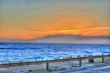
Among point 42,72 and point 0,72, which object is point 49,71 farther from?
point 0,72

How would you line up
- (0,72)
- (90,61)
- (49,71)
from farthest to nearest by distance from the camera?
(90,61), (49,71), (0,72)

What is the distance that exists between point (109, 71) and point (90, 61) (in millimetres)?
10158

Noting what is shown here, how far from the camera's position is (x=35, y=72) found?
22172 millimetres

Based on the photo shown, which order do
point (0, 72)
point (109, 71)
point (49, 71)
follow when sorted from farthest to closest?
1. point (49, 71)
2. point (109, 71)
3. point (0, 72)

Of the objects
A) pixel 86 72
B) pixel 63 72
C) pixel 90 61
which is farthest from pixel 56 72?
pixel 90 61

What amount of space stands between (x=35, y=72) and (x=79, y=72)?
11.6 feet

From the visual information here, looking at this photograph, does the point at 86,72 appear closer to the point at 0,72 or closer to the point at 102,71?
the point at 102,71

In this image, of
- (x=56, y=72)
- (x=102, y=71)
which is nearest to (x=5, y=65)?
A: (x=56, y=72)

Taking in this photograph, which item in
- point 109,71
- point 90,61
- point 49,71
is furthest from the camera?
point 90,61

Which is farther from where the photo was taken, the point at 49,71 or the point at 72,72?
the point at 49,71

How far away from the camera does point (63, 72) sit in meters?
21.0

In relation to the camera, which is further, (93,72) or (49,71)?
(49,71)

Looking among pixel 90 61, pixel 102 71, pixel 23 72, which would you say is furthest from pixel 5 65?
pixel 90 61

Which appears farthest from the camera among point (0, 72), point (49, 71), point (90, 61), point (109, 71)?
point (90, 61)
